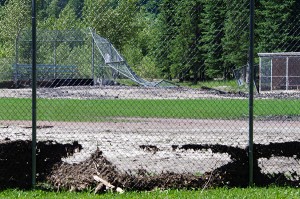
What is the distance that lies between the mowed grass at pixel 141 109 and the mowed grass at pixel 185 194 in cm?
1425

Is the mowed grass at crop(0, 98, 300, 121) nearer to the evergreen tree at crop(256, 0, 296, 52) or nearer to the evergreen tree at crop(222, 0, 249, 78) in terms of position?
the evergreen tree at crop(256, 0, 296, 52)

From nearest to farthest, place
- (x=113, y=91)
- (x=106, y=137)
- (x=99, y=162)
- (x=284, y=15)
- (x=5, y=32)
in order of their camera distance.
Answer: (x=99, y=162) → (x=284, y=15) → (x=106, y=137) → (x=113, y=91) → (x=5, y=32)

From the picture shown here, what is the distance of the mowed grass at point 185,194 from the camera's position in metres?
8.93

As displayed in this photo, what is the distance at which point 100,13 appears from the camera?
1104 cm

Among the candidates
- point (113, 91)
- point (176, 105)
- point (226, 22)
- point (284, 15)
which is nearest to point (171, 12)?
point (226, 22)


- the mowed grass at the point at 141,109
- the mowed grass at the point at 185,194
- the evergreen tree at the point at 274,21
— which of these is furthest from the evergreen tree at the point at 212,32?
the mowed grass at the point at 141,109

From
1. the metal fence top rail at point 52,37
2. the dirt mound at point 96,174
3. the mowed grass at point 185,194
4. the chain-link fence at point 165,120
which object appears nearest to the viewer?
the mowed grass at point 185,194

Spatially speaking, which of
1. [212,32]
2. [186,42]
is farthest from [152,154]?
[212,32]

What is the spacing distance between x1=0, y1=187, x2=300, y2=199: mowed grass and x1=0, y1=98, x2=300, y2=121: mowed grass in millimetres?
14247

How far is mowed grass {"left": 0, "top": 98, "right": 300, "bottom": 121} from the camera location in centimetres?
2533

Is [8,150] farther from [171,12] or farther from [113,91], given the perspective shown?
[113,91]

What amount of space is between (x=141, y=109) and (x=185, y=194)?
2008 cm

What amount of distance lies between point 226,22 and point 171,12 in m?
1.16

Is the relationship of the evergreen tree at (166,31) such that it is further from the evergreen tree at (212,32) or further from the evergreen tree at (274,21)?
the evergreen tree at (274,21)
